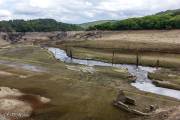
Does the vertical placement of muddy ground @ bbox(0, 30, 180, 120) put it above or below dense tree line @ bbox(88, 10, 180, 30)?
below

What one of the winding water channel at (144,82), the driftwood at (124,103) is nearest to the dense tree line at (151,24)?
the winding water channel at (144,82)

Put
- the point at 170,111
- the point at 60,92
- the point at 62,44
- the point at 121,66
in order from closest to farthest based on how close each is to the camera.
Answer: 1. the point at 170,111
2. the point at 60,92
3. the point at 121,66
4. the point at 62,44

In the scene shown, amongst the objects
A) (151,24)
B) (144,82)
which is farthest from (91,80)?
(151,24)

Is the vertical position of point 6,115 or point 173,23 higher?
point 173,23

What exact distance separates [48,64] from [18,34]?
331 ft

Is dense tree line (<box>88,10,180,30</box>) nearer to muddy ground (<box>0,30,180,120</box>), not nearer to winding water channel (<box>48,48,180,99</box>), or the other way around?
muddy ground (<box>0,30,180,120</box>)

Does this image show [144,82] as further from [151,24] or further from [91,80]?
[151,24]

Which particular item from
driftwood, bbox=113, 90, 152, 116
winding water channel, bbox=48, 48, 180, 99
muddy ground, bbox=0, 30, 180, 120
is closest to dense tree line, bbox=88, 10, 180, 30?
muddy ground, bbox=0, 30, 180, 120

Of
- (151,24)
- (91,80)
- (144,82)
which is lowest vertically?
(144,82)

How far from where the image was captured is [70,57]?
9581 centimetres

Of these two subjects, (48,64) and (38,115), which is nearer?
(38,115)

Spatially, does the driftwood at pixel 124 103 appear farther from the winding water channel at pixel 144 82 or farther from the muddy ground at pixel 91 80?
the winding water channel at pixel 144 82

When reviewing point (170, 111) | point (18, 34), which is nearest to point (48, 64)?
point (170, 111)

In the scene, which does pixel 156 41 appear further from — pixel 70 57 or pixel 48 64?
pixel 48 64
